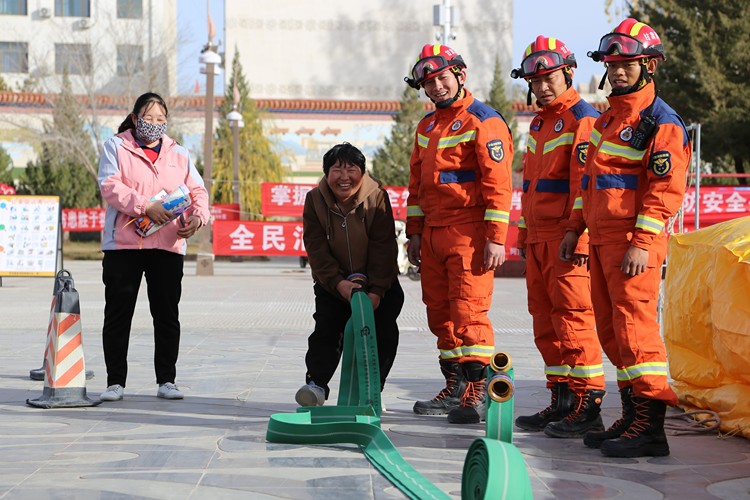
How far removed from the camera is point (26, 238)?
57.6 feet

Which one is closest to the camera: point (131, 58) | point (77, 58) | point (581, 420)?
point (581, 420)

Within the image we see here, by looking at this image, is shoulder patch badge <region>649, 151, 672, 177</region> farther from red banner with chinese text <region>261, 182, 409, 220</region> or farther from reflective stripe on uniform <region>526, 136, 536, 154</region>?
red banner with chinese text <region>261, 182, 409, 220</region>

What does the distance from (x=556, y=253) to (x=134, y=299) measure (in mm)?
2508

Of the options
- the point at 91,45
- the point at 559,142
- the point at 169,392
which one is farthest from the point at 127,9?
the point at 559,142

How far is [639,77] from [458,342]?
1713 millimetres

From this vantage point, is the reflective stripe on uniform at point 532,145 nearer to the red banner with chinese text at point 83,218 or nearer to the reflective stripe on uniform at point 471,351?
the reflective stripe on uniform at point 471,351

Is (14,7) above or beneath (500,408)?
above

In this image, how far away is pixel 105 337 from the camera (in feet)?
22.6

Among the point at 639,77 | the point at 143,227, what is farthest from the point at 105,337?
the point at 639,77

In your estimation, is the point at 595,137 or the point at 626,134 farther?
the point at 595,137

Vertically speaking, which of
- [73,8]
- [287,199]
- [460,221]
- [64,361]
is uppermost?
[73,8]

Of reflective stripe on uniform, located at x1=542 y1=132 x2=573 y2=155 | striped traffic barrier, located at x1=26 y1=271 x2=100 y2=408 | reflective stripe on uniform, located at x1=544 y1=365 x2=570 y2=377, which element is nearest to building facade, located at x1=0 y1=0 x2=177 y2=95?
striped traffic barrier, located at x1=26 y1=271 x2=100 y2=408

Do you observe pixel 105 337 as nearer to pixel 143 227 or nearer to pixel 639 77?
pixel 143 227

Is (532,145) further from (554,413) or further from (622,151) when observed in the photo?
(554,413)
